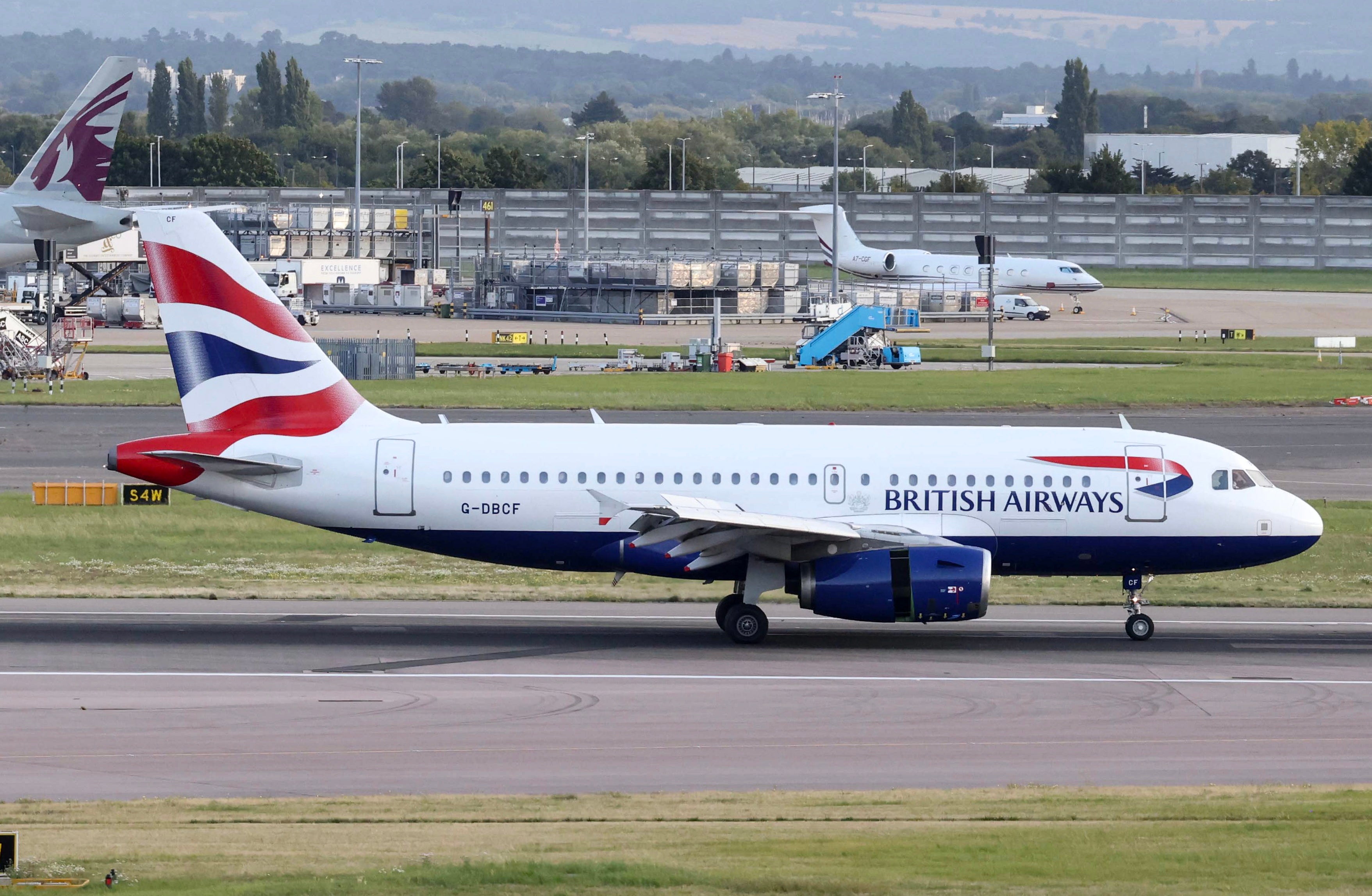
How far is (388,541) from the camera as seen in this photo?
1170 inches

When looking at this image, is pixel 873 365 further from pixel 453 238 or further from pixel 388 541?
pixel 453 238

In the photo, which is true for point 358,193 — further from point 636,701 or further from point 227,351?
point 636,701

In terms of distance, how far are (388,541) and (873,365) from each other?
61.1m

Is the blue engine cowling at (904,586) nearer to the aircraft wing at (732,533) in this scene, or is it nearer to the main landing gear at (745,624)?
the aircraft wing at (732,533)

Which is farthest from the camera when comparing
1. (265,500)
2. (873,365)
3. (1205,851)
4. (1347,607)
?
(873,365)

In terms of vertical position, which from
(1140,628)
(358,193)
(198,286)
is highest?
(358,193)

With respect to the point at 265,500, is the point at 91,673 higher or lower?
lower

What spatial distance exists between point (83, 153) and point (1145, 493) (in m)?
54.7

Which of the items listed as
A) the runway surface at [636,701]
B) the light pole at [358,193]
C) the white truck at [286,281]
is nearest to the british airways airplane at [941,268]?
the light pole at [358,193]

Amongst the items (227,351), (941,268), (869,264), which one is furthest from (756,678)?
(869,264)

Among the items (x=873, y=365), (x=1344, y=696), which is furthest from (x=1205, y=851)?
(x=873, y=365)

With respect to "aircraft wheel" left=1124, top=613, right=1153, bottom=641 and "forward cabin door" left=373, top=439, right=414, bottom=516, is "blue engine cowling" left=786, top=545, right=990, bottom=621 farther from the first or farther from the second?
"forward cabin door" left=373, top=439, right=414, bottom=516

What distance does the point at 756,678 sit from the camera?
2598cm

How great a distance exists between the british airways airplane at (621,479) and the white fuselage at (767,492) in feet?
0.10
